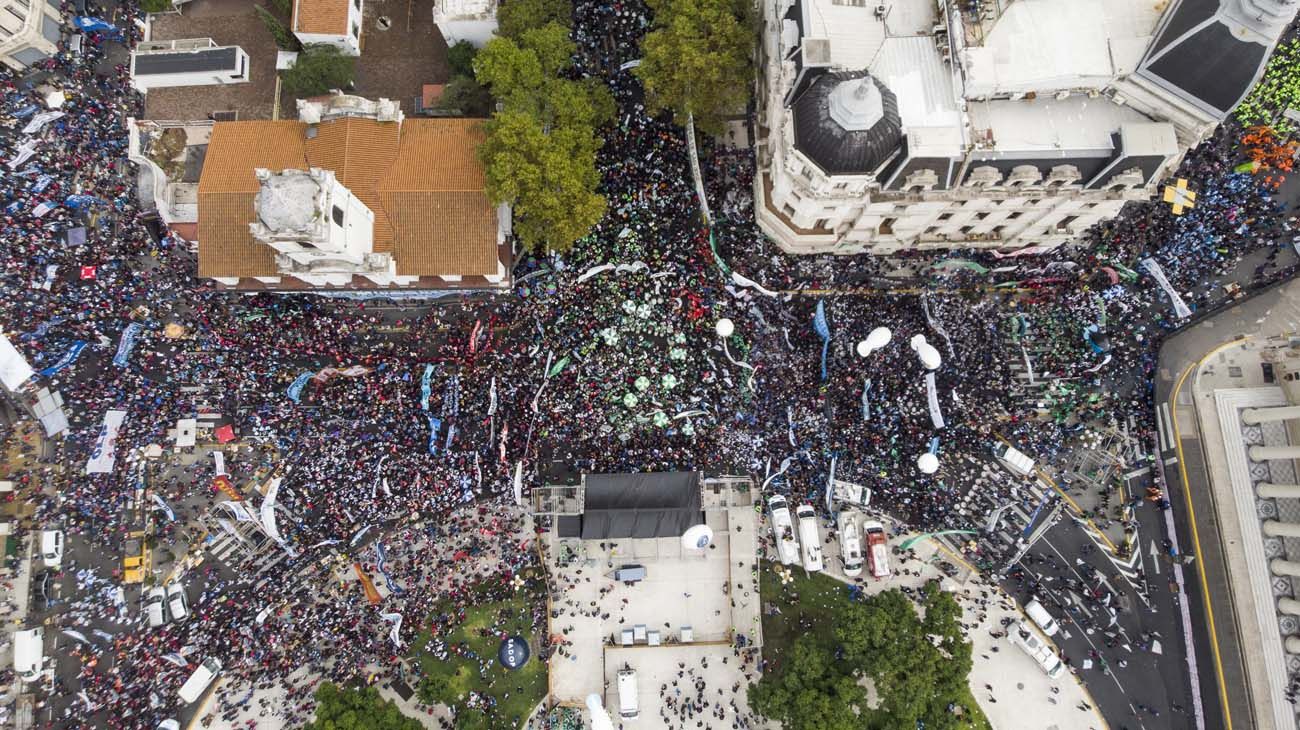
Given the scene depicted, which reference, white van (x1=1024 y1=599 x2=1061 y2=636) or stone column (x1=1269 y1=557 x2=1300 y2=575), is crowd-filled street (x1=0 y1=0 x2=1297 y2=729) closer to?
white van (x1=1024 y1=599 x2=1061 y2=636)

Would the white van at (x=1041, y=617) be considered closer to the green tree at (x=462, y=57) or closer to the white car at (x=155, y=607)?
the green tree at (x=462, y=57)

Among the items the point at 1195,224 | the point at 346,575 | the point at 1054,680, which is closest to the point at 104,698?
the point at 346,575

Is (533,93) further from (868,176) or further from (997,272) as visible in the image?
(997,272)

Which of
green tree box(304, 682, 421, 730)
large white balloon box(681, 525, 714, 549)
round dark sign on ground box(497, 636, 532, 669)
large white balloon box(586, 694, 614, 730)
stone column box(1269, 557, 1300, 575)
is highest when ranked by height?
large white balloon box(681, 525, 714, 549)

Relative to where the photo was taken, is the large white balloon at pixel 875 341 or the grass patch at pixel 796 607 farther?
the grass patch at pixel 796 607

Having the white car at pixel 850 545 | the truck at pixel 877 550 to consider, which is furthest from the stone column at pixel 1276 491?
the white car at pixel 850 545

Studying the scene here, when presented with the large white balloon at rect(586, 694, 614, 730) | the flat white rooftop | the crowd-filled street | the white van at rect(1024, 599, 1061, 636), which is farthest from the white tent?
the white van at rect(1024, 599, 1061, 636)


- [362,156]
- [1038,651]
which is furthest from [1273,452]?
[362,156]
